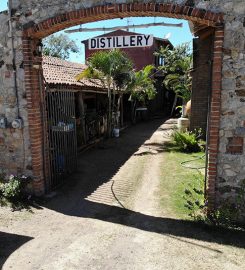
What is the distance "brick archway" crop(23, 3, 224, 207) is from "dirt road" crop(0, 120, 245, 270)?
0.83 m

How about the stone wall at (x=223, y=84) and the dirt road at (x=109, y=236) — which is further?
the stone wall at (x=223, y=84)

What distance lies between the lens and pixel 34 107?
6043 millimetres

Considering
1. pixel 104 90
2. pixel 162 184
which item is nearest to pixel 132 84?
pixel 104 90

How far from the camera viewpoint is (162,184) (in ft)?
23.9

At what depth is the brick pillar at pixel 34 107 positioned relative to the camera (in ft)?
19.2

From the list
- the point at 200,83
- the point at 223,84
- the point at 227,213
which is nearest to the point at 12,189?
the point at 227,213

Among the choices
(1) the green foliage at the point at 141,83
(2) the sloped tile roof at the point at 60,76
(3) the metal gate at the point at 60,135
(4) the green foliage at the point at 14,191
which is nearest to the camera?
(4) the green foliage at the point at 14,191

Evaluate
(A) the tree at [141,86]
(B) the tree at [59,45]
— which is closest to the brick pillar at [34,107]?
(A) the tree at [141,86]

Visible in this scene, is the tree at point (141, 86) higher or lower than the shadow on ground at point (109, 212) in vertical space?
higher

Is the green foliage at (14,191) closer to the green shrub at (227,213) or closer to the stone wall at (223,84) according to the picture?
the stone wall at (223,84)

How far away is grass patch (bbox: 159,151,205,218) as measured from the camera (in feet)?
19.2

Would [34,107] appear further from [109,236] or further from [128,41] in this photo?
[109,236]

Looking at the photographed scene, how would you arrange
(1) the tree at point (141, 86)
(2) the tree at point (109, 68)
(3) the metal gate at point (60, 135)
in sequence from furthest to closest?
(1) the tree at point (141, 86) → (2) the tree at point (109, 68) → (3) the metal gate at point (60, 135)

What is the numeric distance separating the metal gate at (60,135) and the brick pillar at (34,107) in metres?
0.43
